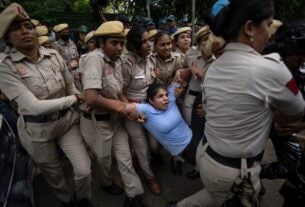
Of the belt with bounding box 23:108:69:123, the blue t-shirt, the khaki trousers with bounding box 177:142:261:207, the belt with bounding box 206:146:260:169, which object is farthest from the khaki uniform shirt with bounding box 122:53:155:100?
the belt with bounding box 206:146:260:169

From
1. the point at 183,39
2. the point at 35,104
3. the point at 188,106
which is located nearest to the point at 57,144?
the point at 35,104

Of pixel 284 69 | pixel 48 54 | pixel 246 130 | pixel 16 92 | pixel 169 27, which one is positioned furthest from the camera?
pixel 169 27

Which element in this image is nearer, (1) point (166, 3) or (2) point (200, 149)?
(2) point (200, 149)

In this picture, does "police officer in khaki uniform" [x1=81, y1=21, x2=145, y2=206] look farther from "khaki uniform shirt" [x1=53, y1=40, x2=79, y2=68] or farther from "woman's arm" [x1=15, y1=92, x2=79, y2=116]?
"khaki uniform shirt" [x1=53, y1=40, x2=79, y2=68]

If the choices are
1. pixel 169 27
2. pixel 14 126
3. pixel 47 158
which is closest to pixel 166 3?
pixel 169 27

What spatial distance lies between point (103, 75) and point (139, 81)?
0.58 metres

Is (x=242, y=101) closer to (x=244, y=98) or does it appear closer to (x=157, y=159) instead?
(x=244, y=98)

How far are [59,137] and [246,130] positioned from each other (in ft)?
6.26

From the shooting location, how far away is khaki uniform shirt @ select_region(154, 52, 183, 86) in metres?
3.77

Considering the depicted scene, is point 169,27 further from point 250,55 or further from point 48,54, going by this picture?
point 250,55

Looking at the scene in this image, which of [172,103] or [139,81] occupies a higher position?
[139,81]

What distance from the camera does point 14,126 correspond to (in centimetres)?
387

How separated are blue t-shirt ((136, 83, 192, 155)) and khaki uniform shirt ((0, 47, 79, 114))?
852 millimetres

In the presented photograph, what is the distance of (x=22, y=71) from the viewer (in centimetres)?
252
